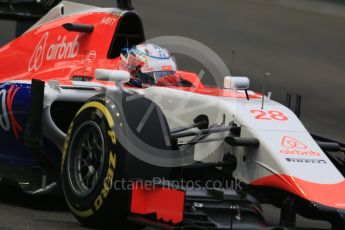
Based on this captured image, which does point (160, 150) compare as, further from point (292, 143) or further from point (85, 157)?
point (292, 143)

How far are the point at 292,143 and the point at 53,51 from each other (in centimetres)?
315

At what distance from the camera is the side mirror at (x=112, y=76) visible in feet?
23.6

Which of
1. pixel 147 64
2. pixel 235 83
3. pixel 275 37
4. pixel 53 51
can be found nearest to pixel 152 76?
pixel 147 64

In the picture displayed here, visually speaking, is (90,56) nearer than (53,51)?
Yes

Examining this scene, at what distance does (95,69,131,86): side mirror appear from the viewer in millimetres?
7190

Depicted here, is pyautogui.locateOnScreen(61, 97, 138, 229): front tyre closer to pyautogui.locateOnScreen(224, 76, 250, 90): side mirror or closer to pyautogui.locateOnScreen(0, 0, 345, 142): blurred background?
pyautogui.locateOnScreen(224, 76, 250, 90): side mirror

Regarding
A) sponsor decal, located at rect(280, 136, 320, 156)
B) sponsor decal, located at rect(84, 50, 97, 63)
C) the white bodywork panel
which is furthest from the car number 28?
sponsor decal, located at rect(84, 50, 97, 63)

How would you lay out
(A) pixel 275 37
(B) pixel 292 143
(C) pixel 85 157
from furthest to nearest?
(A) pixel 275 37
(C) pixel 85 157
(B) pixel 292 143

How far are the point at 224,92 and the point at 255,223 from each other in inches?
62.0

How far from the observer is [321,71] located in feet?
49.0

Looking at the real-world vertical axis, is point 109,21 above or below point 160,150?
above

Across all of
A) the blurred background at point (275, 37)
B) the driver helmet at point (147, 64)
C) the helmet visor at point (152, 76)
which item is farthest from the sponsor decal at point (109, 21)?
the blurred background at point (275, 37)

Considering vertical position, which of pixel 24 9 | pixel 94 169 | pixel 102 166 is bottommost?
pixel 94 169

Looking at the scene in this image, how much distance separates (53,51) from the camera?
8.91m
